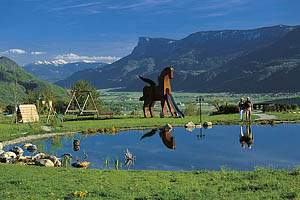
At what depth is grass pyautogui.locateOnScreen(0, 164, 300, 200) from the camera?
26.7 ft

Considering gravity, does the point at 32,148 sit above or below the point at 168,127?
below

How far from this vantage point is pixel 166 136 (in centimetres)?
2067

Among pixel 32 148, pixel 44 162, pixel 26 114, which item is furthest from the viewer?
pixel 26 114

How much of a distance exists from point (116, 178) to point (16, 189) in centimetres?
277

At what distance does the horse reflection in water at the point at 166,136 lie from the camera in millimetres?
17867

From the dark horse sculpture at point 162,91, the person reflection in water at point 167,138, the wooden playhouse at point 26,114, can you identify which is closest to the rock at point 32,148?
the person reflection in water at point 167,138

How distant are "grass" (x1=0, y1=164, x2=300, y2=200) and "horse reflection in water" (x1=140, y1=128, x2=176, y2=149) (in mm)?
6818

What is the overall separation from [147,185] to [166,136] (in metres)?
11.6

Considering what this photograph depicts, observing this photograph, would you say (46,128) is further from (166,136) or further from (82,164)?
(82,164)

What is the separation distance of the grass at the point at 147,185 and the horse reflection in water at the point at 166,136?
268 inches

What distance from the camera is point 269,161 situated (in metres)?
13.2

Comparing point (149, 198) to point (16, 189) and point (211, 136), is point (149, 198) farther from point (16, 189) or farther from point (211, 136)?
point (211, 136)

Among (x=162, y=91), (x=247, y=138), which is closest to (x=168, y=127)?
(x=247, y=138)

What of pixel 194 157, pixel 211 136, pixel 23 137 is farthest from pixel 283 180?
pixel 23 137
